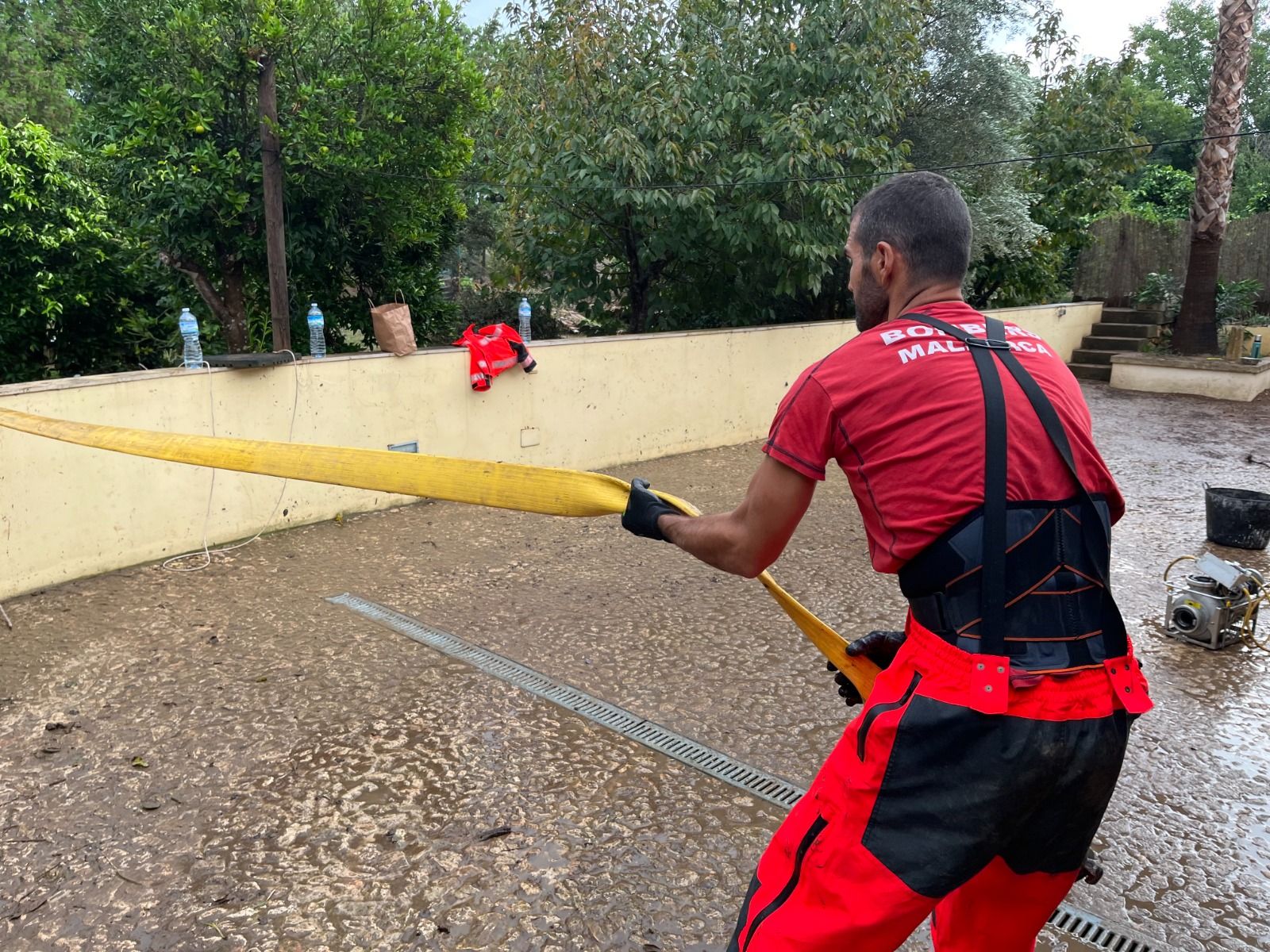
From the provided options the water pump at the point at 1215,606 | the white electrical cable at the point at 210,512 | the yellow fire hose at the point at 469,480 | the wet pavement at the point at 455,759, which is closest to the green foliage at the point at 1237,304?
the wet pavement at the point at 455,759

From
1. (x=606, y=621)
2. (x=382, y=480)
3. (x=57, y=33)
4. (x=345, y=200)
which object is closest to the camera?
(x=382, y=480)

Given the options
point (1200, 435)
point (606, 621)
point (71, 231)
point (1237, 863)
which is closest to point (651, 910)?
point (1237, 863)

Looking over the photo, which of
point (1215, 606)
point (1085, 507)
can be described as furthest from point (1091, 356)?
point (1085, 507)

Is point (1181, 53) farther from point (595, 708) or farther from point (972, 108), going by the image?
point (595, 708)

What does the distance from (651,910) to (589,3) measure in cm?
931

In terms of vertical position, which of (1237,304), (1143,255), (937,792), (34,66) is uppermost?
(34,66)

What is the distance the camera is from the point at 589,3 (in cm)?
974

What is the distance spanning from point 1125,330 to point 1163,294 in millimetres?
1060

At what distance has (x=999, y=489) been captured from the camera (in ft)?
5.24

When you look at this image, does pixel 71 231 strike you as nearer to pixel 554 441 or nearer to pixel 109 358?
pixel 109 358

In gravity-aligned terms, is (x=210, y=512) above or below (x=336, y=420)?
below

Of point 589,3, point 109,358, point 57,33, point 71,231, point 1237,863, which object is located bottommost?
point 1237,863

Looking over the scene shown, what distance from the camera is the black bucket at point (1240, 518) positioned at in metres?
6.46

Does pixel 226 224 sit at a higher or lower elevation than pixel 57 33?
lower
